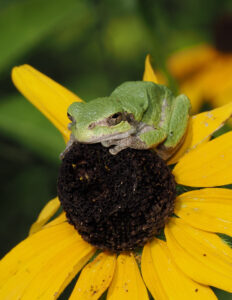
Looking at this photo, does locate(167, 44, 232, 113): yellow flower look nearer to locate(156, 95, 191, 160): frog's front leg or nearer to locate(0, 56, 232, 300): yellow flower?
locate(156, 95, 191, 160): frog's front leg

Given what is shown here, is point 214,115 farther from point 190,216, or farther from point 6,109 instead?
point 6,109

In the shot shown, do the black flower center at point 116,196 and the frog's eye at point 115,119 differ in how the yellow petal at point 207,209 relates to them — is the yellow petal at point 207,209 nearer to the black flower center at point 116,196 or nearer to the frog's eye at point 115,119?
the black flower center at point 116,196

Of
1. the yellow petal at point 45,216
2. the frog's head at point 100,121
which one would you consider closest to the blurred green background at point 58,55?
the yellow petal at point 45,216

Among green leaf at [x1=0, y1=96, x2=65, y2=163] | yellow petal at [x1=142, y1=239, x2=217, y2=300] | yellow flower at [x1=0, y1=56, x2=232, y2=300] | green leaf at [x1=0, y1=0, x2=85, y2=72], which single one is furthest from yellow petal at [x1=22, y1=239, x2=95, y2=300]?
green leaf at [x1=0, y1=0, x2=85, y2=72]

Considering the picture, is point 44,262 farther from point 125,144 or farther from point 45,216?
point 125,144

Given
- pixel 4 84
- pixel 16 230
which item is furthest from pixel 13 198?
pixel 4 84

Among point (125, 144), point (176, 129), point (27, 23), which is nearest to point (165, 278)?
point (125, 144)
